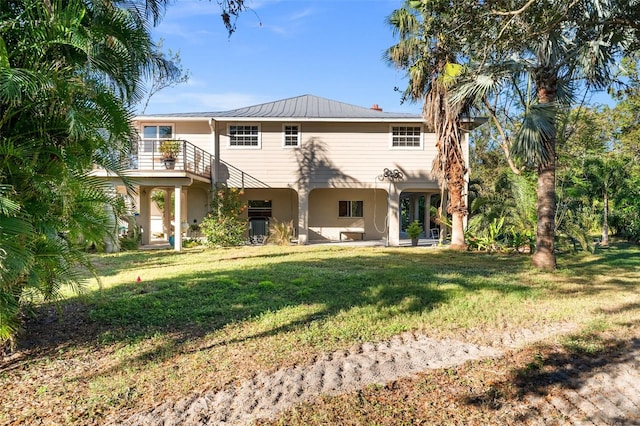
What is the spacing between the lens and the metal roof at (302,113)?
57.7 feet

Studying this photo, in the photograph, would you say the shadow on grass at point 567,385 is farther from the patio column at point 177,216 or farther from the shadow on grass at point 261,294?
the patio column at point 177,216

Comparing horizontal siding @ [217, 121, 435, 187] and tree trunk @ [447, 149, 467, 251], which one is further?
horizontal siding @ [217, 121, 435, 187]

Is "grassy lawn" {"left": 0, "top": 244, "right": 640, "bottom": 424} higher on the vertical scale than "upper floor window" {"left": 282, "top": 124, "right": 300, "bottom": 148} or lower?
lower

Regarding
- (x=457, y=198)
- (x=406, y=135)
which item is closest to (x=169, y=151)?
(x=406, y=135)

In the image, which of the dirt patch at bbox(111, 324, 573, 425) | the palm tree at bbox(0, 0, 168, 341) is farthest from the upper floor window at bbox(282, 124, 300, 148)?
the dirt patch at bbox(111, 324, 573, 425)

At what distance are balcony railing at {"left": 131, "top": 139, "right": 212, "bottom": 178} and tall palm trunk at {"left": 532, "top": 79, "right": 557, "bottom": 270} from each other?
11.5m

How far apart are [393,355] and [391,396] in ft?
3.32

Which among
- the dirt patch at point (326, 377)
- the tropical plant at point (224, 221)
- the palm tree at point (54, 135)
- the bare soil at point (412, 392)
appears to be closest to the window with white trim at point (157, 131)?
the tropical plant at point (224, 221)

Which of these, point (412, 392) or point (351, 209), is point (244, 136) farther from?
Result: point (412, 392)

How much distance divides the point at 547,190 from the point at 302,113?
1058 cm

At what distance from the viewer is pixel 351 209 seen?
67.4ft

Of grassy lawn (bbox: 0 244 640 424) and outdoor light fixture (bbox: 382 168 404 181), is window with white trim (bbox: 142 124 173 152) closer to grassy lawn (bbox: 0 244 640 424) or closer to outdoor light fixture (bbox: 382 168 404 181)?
grassy lawn (bbox: 0 244 640 424)

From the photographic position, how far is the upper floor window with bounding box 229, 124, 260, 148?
18062 millimetres

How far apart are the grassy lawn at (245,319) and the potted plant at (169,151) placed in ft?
18.0
